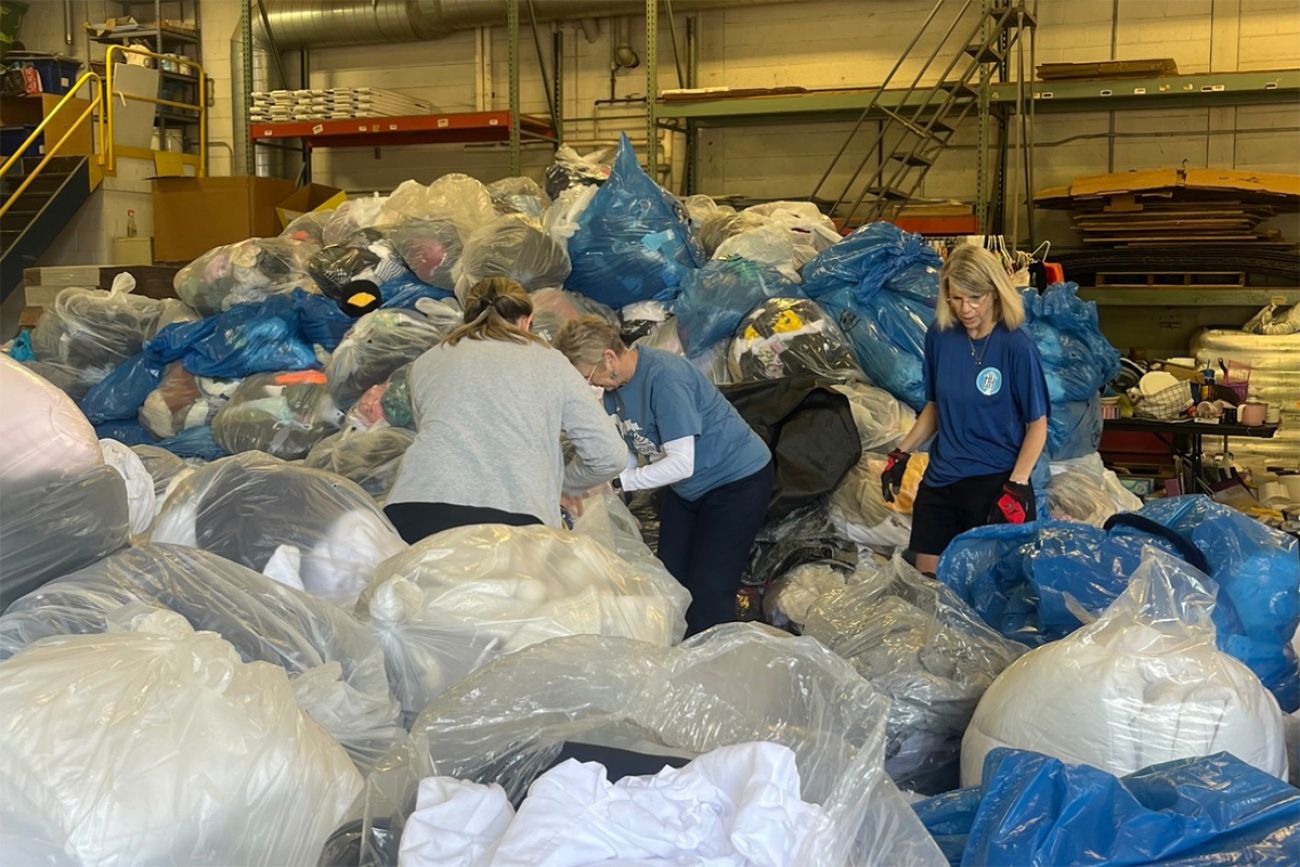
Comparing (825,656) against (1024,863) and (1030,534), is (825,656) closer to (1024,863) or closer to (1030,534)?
(1024,863)

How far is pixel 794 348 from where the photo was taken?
425 centimetres

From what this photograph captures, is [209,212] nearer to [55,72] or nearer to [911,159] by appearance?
[55,72]

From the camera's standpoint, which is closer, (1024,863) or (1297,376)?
(1024,863)

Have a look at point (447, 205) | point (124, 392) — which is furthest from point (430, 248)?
point (124, 392)

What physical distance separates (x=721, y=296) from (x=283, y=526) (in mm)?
2624

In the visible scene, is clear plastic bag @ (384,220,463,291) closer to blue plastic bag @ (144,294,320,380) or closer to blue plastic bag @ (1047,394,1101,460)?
blue plastic bag @ (144,294,320,380)

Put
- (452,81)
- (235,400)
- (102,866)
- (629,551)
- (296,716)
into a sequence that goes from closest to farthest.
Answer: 1. (102,866)
2. (296,716)
3. (629,551)
4. (235,400)
5. (452,81)

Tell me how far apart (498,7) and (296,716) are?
26.9 ft

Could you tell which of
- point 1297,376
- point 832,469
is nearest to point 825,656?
point 832,469

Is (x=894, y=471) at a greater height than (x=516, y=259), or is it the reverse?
(x=516, y=259)

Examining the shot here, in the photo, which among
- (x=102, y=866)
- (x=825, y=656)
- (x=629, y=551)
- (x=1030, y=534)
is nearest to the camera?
(x=102, y=866)

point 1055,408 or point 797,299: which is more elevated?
point 797,299

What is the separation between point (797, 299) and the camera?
438 centimetres

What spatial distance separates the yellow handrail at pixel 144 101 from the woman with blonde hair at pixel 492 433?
7.23m
